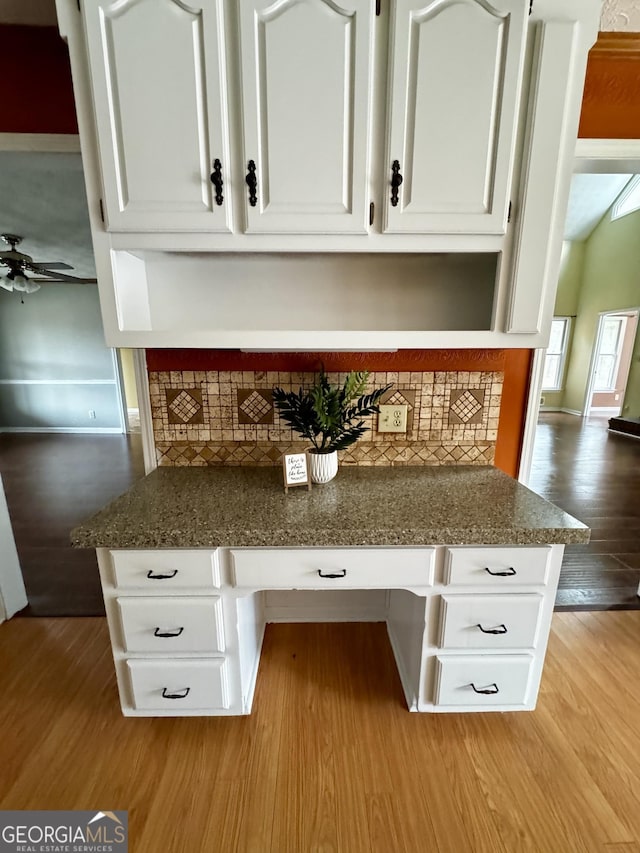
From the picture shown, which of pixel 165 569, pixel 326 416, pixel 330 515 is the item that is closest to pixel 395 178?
pixel 326 416

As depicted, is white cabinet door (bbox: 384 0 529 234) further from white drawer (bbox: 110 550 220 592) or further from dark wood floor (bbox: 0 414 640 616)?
dark wood floor (bbox: 0 414 640 616)

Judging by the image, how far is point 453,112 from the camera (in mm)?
1028

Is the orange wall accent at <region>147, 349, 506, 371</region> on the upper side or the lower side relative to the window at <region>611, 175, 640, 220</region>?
lower

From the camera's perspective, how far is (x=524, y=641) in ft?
3.99

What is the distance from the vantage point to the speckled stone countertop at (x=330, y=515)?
1.06m

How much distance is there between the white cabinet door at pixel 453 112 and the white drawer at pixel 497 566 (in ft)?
3.27

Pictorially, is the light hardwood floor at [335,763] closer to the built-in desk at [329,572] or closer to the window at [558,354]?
the built-in desk at [329,572]

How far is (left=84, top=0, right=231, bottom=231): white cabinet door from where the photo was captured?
971 mm

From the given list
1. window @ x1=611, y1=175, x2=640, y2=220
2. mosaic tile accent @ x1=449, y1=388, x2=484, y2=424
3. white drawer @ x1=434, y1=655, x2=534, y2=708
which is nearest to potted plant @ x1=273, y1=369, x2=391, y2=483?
mosaic tile accent @ x1=449, y1=388, x2=484, y2=424

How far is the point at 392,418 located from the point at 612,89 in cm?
146

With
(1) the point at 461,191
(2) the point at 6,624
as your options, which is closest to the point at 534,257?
(1) the point at 461,191

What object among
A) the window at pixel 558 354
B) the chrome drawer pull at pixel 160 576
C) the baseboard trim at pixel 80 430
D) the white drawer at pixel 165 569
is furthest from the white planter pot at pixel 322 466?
the window at pixel 558 354

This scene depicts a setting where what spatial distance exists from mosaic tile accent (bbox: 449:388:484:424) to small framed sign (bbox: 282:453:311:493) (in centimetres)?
70

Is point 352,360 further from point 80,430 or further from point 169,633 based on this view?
point 80,430
